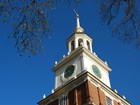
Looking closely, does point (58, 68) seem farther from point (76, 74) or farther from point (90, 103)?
point (90, 103)

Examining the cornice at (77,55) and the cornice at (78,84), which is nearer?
the cornice at (78,84)

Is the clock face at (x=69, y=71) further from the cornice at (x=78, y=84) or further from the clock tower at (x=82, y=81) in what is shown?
the cornice at (x=78, y=84)

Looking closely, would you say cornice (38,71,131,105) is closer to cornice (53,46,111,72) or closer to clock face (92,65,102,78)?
clock face (92,65,102,78)

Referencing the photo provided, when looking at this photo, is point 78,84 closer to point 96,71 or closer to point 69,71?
point 69,71

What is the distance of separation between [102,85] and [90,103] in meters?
4.87

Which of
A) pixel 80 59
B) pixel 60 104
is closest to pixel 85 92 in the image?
pixel 60 104

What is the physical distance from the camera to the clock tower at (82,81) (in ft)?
122

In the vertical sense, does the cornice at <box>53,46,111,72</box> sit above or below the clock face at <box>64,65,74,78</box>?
above

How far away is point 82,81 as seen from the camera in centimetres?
3828

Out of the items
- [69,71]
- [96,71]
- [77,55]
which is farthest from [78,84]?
[77,55]

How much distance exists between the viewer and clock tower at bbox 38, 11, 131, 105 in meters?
37.1

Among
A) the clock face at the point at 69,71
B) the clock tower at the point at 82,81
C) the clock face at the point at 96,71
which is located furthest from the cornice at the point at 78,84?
the clock face at the point at 96,71

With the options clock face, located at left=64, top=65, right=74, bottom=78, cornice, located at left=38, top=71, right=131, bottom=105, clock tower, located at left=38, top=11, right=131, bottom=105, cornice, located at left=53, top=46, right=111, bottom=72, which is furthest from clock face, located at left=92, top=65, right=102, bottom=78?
cornice, located at left=38, top=71, right=131, bottom=105

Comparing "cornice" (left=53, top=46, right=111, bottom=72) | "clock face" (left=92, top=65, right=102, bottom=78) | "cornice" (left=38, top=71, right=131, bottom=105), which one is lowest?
"cornice" (left=38, top=71, right=131, bottom=105)
